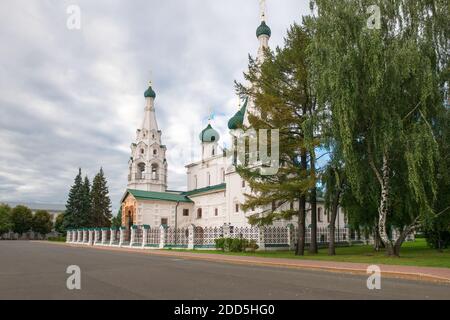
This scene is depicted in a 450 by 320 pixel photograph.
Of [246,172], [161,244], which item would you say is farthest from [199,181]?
[246,172]

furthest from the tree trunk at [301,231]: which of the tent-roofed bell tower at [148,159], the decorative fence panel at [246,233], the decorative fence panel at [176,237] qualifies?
the tent-roofed bell tower at [148,159]

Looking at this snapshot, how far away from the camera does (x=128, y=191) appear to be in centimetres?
5094

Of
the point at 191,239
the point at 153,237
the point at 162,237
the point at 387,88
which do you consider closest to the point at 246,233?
the point at 191,239

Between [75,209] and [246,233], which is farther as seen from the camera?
[75,209]

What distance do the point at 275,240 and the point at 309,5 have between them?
18918 mm

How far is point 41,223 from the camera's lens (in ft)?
333

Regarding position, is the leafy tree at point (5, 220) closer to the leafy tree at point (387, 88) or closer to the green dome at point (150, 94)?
the green dome at point (150, 94)

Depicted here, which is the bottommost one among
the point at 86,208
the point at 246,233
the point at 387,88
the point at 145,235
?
the point at 145,235

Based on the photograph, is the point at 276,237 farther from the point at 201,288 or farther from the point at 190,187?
the point at 190,187

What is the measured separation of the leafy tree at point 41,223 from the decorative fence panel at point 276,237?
84049 millimetres

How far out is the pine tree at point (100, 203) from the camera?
7150 centimetres

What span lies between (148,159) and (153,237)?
22.7 metres

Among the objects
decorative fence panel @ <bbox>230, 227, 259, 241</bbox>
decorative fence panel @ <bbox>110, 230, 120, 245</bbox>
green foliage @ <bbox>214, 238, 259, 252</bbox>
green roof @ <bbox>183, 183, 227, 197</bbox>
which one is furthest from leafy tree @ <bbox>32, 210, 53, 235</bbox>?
green foliage @ <bbox>214, 238, 259, 252</bbox>
